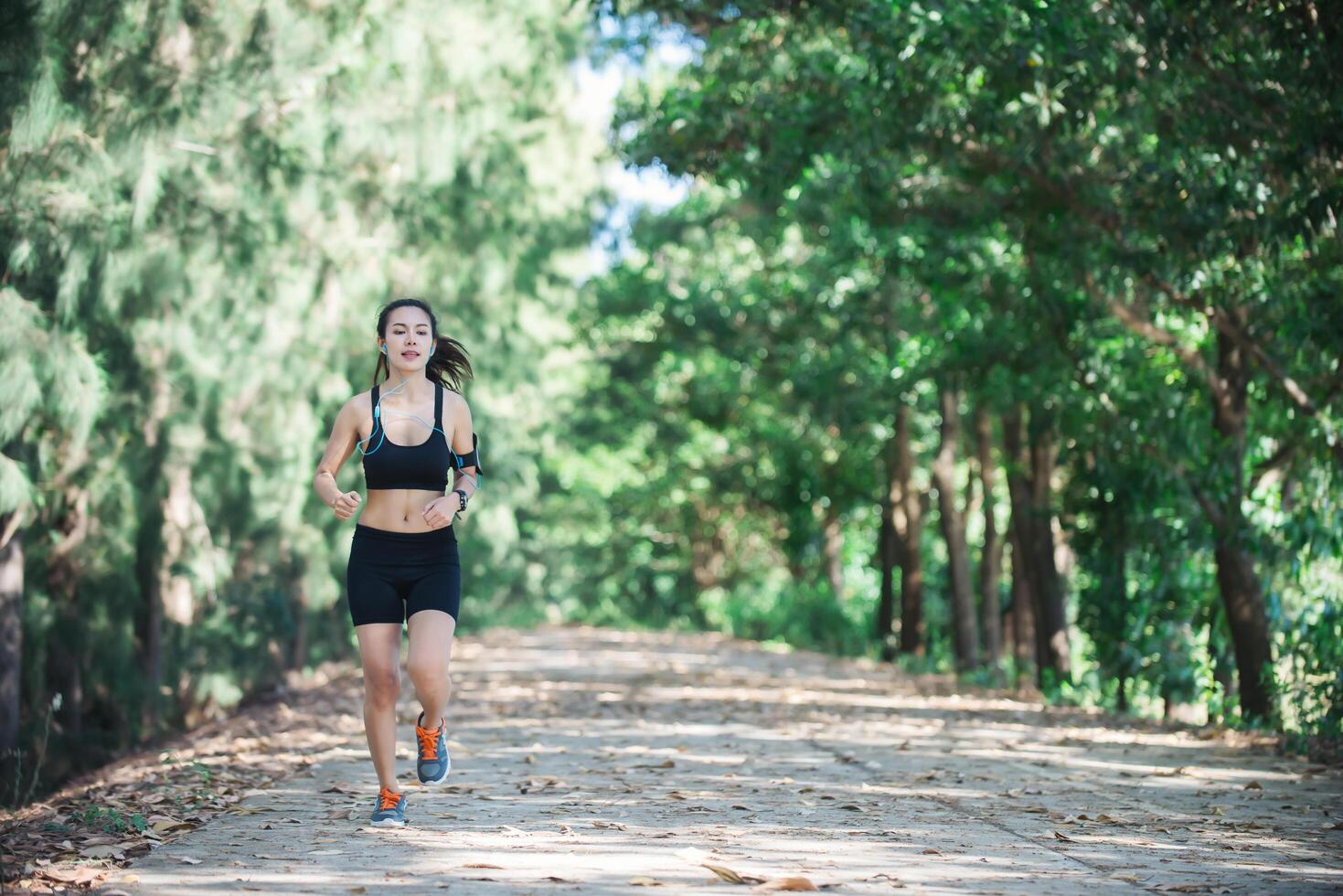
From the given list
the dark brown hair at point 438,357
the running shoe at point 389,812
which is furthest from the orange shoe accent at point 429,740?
the dark brown hair at point 438,357

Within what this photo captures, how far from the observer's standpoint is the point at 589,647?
2530 centimetres

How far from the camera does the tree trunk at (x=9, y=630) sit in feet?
38.0

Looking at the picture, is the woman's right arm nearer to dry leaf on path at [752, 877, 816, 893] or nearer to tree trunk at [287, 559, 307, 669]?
dry leaf on path at [752, 877, 816, 893]

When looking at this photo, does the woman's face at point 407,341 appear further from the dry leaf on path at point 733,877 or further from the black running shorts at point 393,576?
the dry leaf on path at point 733,877

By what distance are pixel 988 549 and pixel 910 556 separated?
87.4 inches

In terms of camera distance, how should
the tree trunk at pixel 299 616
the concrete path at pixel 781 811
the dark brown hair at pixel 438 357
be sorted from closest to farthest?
the concrete path at pixel 781 811 < the dark brown hair at pixel 438 357 < the tree trunk at pixel 299 616

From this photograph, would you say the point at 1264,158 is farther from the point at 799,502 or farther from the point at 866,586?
the point at 866,586

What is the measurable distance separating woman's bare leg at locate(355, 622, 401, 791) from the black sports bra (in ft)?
2.00

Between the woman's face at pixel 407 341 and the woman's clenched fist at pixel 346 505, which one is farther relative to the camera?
the woman's face at pixel 407 341

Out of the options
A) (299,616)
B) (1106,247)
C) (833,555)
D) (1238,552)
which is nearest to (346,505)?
(1106,247)

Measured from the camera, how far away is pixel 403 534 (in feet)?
19.9

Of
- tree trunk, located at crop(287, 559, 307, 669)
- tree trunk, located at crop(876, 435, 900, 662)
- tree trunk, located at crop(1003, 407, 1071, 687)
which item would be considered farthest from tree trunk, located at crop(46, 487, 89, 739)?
tree trunk, located at crop(876, 435, 900, 662)

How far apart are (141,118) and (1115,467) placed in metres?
9.63

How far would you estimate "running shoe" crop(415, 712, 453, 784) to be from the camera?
6207 millimetres
